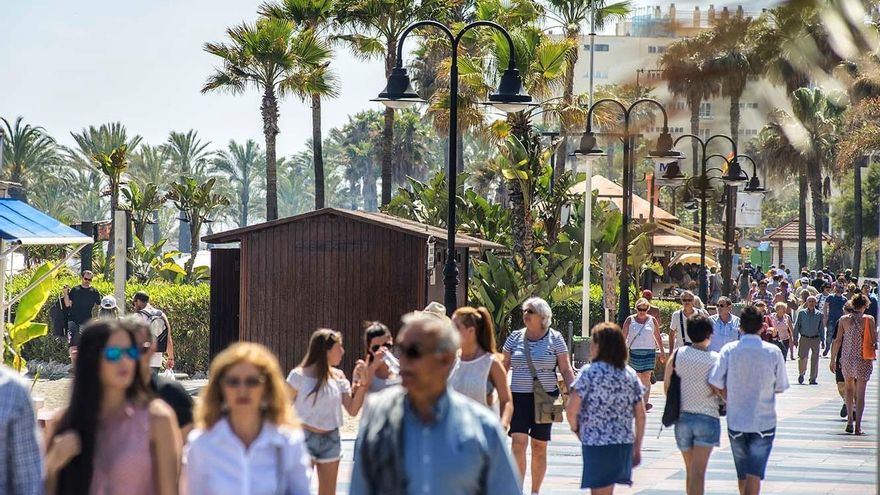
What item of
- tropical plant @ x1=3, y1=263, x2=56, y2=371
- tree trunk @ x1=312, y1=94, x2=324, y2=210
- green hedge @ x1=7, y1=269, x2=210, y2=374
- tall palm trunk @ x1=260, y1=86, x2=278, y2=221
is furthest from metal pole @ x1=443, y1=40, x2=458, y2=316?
tree trunk @ x1=312, y1=94, x2=324, y2=210

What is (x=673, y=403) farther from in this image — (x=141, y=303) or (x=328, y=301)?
(x=328, y=301)

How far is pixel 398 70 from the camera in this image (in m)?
19.1

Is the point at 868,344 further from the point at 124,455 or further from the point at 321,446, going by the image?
the point at 124,455

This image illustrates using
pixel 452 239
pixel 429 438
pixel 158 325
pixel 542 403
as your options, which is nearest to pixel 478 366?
pixel 542 403

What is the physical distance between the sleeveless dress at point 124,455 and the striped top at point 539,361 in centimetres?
568

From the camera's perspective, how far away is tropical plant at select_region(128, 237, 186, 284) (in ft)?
133

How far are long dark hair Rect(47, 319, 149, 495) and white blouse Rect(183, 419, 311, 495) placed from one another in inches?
12.1

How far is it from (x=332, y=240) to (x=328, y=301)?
3.02 feet

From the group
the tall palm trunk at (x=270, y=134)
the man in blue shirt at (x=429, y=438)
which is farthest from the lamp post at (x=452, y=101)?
the tall palm trunk at (x=270, y=134)

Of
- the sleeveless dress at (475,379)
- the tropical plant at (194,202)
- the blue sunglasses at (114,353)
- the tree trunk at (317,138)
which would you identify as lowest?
the sleeveless dress at (475,379)

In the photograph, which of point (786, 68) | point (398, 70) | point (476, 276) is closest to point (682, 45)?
point (786, 68)

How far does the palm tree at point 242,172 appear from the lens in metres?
157

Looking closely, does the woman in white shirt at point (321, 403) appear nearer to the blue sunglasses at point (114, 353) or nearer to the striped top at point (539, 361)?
the striped top at point (539, 361)

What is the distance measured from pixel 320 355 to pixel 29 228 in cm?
539
